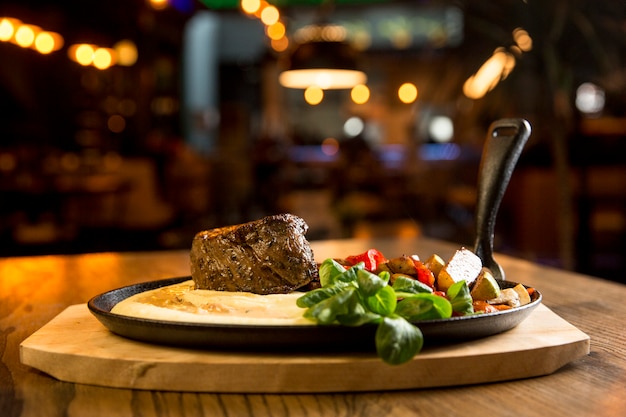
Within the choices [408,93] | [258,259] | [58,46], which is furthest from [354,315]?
[408,93]

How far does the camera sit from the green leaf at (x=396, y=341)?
962 millimetres

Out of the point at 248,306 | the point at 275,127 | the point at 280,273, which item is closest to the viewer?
the point at 248,306

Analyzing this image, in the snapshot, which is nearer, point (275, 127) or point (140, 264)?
point (140, 264)

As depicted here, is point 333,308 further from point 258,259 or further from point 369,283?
point 258,259

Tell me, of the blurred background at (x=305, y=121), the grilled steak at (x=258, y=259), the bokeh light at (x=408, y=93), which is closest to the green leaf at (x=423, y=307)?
the grilled steak at (x=258, y=259)

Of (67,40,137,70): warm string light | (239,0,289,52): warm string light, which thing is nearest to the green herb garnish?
(239,0,289,52): warm string light

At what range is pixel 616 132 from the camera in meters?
7.98

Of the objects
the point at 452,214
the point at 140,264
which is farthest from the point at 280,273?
the point at 452,214

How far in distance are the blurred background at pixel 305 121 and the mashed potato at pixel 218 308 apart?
125 inches

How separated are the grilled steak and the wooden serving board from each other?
0.70ft

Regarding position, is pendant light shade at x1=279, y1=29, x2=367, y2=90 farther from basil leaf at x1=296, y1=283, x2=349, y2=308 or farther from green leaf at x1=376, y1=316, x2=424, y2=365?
green leaf at x1=376, y1=316, x2=424, y2=365

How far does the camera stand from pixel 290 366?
1.05 meters

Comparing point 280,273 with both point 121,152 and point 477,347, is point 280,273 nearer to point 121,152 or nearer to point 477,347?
point 477,347

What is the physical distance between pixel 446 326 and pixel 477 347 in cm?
8
